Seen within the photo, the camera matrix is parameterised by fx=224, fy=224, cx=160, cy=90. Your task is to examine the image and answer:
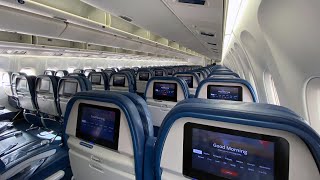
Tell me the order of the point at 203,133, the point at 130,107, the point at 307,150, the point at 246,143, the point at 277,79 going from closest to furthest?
1. the point at 307,150
2. the point at 246,143
3. the point at 203,133
4. the point at 130,107
5. the point at 277,79

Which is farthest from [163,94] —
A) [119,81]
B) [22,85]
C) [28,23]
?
[22,85]

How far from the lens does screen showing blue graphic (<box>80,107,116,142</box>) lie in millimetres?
1675

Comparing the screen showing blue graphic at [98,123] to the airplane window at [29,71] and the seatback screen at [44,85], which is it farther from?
the airplane window at [29,71]

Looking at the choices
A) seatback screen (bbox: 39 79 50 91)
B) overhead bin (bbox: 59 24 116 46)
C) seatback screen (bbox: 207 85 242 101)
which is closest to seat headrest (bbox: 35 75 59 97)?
seatback screen (bbox: 39 79 50 91)

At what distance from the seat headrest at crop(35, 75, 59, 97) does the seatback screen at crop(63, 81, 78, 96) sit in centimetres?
44

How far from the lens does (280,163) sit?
1.01 m

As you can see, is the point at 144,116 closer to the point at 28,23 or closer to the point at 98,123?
the point at 98,123

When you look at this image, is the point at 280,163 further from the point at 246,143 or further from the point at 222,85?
the point at 222,85

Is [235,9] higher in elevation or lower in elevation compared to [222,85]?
higher

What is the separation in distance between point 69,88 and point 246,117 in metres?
3.88

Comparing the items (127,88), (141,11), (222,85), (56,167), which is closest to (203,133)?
(56,167)

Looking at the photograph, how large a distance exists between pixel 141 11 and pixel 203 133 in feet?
10.6

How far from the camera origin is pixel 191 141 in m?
1.24

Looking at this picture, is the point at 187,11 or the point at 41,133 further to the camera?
the point at 41,133
